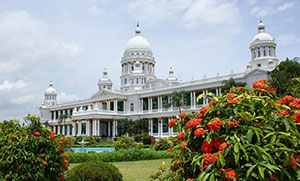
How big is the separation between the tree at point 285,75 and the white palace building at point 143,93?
548 cm

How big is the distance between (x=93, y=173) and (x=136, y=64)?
53.1m

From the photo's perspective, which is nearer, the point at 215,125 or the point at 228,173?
the point at 228,173

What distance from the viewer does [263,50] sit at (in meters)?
42.0

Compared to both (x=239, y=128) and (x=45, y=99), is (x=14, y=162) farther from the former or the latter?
(x=45, y=99)

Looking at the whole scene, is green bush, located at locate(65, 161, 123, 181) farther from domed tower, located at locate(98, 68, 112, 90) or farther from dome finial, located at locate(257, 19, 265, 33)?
domed tower, located at locate(98, 68, 112, 90)

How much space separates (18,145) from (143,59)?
185 ft

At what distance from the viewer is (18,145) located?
716cm

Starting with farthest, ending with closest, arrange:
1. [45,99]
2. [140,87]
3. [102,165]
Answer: [45,99] < [140,87] < [102,165]

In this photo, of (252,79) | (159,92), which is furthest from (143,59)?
(252,79)

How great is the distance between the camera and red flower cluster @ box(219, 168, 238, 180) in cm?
347

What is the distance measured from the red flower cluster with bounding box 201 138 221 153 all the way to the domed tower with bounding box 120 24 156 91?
55.6m

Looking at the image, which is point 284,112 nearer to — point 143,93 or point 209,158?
point 209,158

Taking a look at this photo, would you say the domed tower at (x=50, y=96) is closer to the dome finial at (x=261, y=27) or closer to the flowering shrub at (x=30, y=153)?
the dome finial at (x=261, y=27)

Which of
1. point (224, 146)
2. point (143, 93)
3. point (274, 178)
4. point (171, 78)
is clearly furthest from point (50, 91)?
point (274, 178)
